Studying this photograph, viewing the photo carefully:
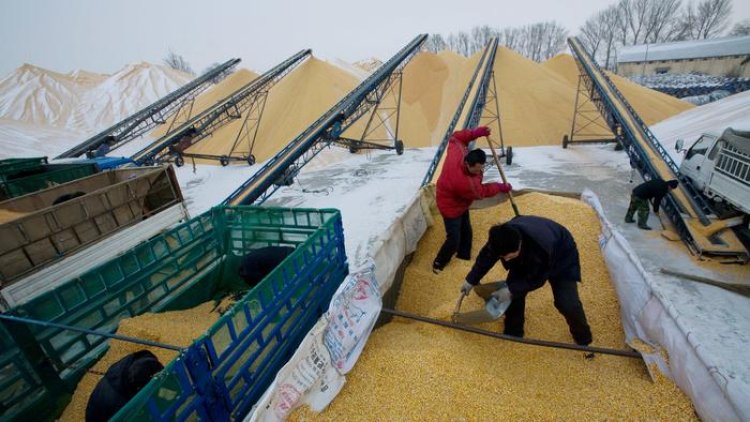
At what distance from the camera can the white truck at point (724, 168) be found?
4.01 m

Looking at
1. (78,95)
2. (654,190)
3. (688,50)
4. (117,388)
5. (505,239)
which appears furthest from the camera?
(688,50)

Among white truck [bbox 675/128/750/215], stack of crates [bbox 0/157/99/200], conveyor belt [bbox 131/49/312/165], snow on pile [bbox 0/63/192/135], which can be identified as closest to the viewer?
white truck [bbox 675/128/750/215]

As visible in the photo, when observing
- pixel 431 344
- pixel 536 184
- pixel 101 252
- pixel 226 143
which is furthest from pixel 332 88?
pixel 431 344

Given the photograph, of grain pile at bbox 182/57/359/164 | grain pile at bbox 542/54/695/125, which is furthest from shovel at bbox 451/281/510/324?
grain pile at bbox 542/54/695/125

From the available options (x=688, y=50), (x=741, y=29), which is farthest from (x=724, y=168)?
(x=741, y=29)

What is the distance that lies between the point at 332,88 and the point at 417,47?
3.89 m

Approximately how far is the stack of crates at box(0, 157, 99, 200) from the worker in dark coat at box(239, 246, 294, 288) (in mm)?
5307

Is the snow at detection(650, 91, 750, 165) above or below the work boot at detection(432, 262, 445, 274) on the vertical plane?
above

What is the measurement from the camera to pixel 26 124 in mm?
16078

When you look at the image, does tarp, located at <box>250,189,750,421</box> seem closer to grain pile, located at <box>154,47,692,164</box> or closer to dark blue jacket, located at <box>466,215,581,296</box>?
dark blue jacket, located at <box>466,215,581,296</box>

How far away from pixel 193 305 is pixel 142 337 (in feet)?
2.05

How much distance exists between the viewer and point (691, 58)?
26.3 meters

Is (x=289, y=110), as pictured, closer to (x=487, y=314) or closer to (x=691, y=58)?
(x=487, y=314)

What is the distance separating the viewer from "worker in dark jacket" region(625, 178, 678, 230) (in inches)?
186
